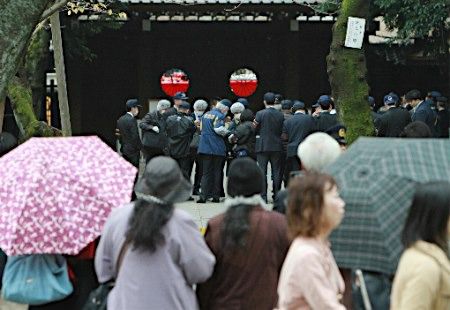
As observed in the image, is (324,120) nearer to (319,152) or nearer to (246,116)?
(246,116)

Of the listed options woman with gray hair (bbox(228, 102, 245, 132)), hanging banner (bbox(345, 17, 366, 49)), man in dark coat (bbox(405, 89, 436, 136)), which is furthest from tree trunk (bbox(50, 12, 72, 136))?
→ hanging banner (bbox(345, 17, 366, 49))

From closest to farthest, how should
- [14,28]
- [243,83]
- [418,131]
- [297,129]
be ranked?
[418,131] < [14,28] < [297,129] < [243,83]

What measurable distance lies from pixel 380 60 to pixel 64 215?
1968 centimetres

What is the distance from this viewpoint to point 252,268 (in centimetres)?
536

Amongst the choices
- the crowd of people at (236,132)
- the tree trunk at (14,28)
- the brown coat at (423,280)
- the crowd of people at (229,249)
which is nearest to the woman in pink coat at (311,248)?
the crowd of people at (229,249)

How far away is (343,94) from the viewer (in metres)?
11.9

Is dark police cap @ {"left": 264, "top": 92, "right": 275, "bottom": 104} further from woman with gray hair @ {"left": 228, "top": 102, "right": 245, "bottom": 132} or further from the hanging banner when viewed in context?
the hanging banner

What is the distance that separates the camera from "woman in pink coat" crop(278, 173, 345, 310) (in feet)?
14.8

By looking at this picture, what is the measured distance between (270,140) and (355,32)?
4.71 metres

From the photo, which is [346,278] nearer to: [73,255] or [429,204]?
[429,204]

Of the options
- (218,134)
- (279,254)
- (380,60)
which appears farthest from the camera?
(380,60)

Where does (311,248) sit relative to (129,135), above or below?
above

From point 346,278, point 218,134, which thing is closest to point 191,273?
point 346,278

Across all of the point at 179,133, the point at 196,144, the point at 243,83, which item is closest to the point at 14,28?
the point at 179,133
